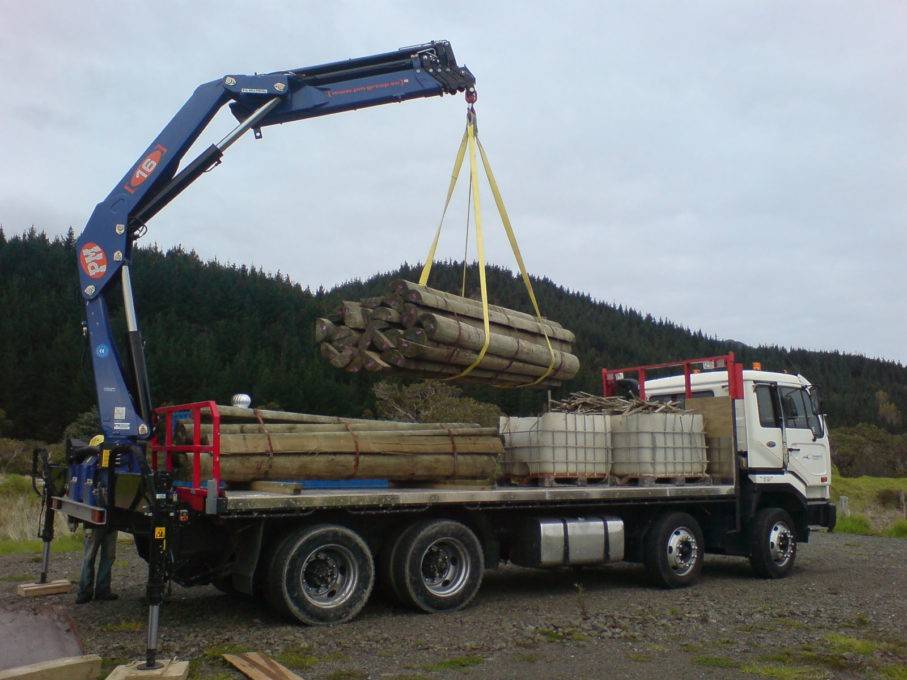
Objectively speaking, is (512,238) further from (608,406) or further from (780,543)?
(780,543)

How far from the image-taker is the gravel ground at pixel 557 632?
6.62 m

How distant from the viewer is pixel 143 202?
9211 mm

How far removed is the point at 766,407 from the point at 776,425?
0.31m

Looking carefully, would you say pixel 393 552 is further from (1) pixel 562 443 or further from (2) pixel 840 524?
(2) pixel 840 524

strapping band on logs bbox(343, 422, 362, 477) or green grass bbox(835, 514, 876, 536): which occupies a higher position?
strapping band on logs bbox(343, 422, 362, 477)

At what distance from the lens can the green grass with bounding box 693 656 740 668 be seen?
668 centimetres

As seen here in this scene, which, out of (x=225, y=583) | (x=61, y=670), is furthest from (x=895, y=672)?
(x=225, y=583)

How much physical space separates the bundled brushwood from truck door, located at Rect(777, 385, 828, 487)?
165cm

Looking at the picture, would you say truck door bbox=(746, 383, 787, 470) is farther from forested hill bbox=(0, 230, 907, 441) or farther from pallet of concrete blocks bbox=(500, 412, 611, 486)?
forested hill bbox=(0, 230, 907, 441)

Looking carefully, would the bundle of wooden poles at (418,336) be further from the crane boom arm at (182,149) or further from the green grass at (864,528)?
the green grass at (864,528)

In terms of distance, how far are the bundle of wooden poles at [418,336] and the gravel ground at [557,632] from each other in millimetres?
2532

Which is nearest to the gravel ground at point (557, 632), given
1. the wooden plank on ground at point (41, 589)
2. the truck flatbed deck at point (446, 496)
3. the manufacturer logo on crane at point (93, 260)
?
the wooden plank on ground at point (41, 589)

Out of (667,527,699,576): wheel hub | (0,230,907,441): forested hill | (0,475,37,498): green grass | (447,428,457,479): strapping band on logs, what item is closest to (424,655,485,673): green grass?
(447,428,457,479): strapping band on logs

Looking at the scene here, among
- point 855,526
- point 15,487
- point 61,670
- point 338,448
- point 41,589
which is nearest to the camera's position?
point 61,670
